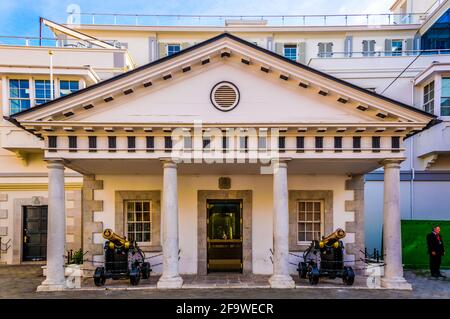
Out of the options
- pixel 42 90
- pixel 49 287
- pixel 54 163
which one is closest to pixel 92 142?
pixel 54 163

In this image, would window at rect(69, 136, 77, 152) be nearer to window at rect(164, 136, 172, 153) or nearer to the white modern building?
the white modern building

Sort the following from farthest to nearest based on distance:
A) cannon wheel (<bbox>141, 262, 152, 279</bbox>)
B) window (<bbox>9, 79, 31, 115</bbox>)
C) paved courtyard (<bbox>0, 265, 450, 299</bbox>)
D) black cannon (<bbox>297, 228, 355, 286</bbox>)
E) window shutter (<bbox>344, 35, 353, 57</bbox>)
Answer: window shutter (<bbox>344, 35, 353, 57</bbox>), window (<bbox>9, 79, 31, 115</bbox>), cannon wheel (<bbox>141, 262, 152, 279</bbox>), black cannon (<bbox>297, 228, 355, 286</bbox>), paved courtyard (<bbox>0, 265, 450, 299</bbox>)

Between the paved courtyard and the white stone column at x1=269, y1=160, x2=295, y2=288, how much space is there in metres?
0.32

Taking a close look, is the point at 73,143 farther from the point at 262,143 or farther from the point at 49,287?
the point at 262,143

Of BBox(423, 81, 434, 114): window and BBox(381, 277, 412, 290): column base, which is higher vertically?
BBox(423, 81, 434, 114): window

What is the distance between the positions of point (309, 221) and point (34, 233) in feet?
38.3

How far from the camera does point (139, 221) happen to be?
12000mm

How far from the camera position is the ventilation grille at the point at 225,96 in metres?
9.81

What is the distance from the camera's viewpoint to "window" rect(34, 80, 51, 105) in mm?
14849

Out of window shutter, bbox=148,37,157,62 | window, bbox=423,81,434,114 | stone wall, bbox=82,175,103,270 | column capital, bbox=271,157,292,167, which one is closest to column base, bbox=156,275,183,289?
stone wall, bbox=82,175,103,270

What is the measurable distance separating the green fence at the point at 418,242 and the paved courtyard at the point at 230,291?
2.04 m

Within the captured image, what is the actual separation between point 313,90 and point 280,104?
0.98m

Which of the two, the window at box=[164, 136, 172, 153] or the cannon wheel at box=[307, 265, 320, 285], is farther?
the cannon wheel at box=[307, 265, 320, 285]

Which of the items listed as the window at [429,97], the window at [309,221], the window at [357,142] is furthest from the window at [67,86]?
the window at [429,97]
